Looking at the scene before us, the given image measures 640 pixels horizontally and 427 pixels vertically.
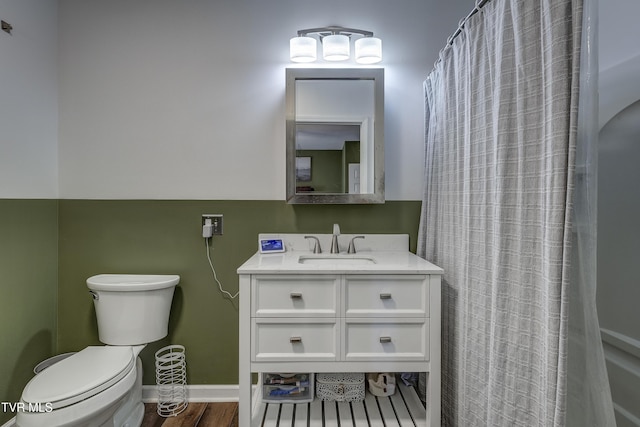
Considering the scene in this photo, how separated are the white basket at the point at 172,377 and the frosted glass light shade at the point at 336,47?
1979 millimetres

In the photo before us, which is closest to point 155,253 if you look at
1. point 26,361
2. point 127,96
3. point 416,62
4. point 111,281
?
point 111,281

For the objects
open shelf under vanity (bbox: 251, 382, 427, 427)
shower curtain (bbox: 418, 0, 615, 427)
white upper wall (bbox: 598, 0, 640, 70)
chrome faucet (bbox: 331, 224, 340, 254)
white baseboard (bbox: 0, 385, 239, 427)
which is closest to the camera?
shower curtain (bbox: 418, 0, 615, 427)

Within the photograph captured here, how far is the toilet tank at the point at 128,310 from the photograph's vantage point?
67.5 inches

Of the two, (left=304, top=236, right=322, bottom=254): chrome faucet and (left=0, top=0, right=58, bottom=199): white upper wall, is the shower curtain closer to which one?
(left=304, top=236, right=322, bottom=254): chrome faucet

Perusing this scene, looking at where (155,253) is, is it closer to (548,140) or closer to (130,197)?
→ (130,197)

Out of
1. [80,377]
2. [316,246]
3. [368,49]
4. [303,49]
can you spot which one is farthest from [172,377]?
[368,49]

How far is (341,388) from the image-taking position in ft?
5.68

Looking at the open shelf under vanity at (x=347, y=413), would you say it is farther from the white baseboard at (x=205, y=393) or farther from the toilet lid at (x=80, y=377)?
the toilet lid at (x=80, y=377)

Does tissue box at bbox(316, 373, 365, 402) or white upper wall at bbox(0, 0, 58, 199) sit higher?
white upper wall at bbox(0, 0, 58, 199)

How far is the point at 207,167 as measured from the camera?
6.48ft

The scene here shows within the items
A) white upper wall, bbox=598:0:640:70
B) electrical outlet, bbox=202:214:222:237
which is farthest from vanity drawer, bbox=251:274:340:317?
white upper wall, bbox=598:0:640:70

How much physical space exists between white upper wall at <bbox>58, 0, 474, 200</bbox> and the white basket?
96 cm

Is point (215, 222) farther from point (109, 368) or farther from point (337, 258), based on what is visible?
point (109, 368)

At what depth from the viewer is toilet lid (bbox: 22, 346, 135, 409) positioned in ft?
4.12
